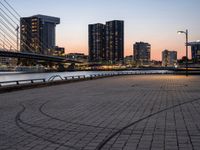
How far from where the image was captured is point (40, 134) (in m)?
8.30

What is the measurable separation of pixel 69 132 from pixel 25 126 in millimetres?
1610

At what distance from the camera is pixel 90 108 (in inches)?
524

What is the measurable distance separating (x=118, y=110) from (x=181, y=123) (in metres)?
3.40

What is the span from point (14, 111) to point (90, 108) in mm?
3035

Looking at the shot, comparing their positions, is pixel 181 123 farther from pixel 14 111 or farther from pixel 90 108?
pixel 14 111

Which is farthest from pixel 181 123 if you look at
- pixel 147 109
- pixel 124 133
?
pixel 147 109

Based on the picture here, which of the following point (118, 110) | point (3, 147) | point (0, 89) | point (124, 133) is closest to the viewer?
point (3, 147)

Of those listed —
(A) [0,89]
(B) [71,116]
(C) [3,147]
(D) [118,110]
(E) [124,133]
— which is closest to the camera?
(C) [3,147]

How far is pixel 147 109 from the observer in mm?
12734

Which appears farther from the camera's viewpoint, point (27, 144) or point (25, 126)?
point (25, 126)

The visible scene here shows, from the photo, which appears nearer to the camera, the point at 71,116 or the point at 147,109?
the point at 71,116

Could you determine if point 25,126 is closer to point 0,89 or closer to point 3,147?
point 3,147

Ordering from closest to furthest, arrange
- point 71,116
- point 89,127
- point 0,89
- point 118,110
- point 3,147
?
point 3,147 → point 89,127 → point 71,116 → point 118,110 → point 0,89

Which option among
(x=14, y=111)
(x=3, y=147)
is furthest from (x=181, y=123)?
(x=14, y=111)
